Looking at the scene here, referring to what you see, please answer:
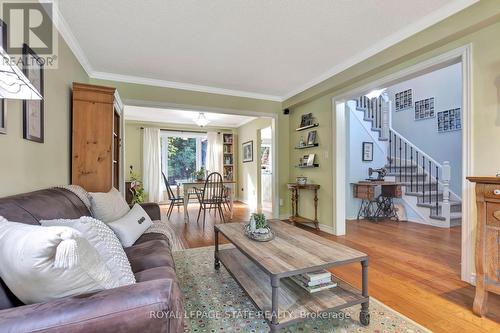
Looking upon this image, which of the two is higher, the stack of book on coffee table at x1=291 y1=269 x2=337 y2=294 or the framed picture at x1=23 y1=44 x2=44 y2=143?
the framed picture at x1=23 y1=44 x2=44 y2=143

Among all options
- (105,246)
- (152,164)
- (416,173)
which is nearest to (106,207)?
(105,246)

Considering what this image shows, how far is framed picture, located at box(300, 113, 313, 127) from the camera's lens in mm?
4016

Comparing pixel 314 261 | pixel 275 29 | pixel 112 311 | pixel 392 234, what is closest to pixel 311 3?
pixel 275 29

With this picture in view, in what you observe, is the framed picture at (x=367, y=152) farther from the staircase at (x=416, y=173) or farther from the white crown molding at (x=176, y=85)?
the white crown molding at (x=176, y=85)

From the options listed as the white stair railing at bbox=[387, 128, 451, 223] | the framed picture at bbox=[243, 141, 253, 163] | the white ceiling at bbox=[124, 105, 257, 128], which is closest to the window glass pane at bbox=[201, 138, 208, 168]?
the white ceiling at bbox=[124, 105, 257, 128]

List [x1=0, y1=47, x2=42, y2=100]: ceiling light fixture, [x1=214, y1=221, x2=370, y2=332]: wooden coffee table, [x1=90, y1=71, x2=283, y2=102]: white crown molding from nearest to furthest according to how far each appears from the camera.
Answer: [x1=0, y1=47, x2=42, y2=100]: ceiling light fixture, [x1=214, y1=221, x2=370, y2=332]: wooden coffee table, [x1=90, y1=71, x2=283, y2=102]: white crown molding

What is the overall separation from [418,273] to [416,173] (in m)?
3.41

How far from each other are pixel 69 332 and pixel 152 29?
2.45m

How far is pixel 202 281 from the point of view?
6.80ft

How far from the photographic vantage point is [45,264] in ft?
2.37

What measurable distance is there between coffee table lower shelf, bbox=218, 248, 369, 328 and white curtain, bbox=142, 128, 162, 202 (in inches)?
209

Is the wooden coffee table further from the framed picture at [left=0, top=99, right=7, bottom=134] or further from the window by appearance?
the window

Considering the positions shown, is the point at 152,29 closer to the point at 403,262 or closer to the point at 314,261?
the point at 314,261

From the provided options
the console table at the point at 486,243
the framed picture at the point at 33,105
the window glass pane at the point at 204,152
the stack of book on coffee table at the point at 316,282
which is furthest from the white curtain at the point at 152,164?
the console table at the point at 486,243
